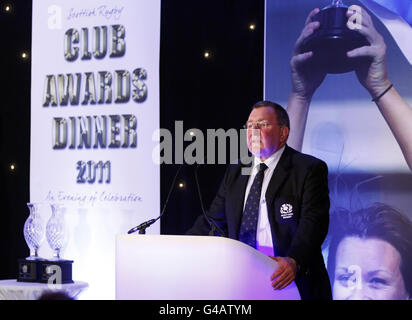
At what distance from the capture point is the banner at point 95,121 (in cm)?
537

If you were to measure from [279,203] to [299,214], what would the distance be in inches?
4.5

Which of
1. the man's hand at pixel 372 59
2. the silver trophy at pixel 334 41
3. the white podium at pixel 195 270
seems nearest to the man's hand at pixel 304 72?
the silver trophy at pixel 334 41

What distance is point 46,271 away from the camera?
16.1 ft

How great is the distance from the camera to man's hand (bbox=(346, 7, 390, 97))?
15.3 feet

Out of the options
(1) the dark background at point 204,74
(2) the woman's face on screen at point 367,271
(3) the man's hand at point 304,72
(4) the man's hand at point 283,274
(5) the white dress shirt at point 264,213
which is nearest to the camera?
(4) the man's hand at point 283,274

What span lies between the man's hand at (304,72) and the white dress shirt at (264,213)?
1.25 m

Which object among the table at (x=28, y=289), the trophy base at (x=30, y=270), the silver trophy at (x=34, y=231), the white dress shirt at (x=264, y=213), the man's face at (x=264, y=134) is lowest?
the table at (x=28, y=289)

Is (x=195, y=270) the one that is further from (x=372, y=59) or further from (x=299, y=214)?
(x=372, y=59)

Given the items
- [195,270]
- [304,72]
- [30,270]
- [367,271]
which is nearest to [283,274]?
[195,270]

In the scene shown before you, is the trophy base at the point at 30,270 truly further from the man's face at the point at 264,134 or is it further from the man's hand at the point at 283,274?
the man's hand at the point at 283,274

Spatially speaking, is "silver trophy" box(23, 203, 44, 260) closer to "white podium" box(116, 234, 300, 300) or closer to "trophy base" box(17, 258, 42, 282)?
"trophy base" box(17, 258, 42, 282)

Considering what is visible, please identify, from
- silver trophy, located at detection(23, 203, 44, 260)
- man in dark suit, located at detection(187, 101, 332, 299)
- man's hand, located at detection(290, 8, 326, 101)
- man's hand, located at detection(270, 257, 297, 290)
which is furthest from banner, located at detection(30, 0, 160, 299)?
man's hand, located at detection(270, 257, 297, 290)
